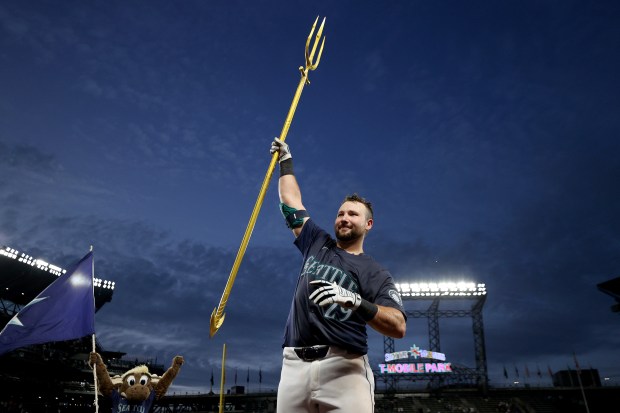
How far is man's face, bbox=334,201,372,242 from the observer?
12.1 ft

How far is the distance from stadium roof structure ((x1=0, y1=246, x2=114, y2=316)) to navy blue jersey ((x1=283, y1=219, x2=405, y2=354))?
40.5 metres

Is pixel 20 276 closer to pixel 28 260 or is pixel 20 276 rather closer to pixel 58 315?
pixel 28 260

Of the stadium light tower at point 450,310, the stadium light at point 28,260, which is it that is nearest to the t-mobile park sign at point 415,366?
the stadium light tower at point 450,310

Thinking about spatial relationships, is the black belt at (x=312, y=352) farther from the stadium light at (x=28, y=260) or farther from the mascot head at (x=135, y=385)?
the stadium light at (x=28, y=260)

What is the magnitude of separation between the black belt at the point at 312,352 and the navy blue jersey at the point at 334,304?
0.17 ft

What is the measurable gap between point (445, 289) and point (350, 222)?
47.6m

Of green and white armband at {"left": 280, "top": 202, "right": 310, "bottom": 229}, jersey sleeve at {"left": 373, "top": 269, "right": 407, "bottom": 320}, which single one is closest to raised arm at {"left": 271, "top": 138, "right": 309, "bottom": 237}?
green and white armband at {"left": 280, "top": 202, "right": 310, "bottom": 229}

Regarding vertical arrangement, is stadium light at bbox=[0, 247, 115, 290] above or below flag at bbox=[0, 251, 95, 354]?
above

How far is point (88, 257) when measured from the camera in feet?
28.2

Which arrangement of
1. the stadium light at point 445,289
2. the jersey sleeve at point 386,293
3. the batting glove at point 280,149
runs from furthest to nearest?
the stadium light at point 445,289 < the batting glove at point 280,149 < the jersey sleeve at point 386,293

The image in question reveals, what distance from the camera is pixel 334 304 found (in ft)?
10.1

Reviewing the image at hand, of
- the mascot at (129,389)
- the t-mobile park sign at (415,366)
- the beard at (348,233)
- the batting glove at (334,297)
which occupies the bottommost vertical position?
the mascot at (129,389)

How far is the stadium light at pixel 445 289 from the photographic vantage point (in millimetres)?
47656

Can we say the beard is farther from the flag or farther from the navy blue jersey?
the flag
